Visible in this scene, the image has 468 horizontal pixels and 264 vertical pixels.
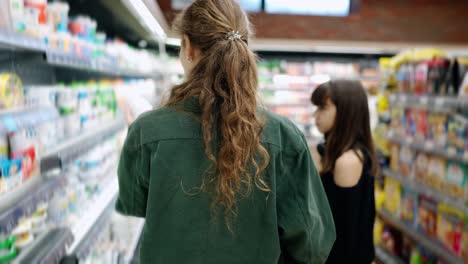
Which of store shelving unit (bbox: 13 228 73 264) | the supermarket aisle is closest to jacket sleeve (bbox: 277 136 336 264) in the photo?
the supermarket aisle

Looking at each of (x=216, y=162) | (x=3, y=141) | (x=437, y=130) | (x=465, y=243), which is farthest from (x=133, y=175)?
(x=437, y=130)

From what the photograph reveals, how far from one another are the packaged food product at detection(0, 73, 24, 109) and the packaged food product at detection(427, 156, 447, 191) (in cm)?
261

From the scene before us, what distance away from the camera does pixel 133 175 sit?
1.12 meters

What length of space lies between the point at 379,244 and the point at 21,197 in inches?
136

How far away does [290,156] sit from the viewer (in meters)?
1.14

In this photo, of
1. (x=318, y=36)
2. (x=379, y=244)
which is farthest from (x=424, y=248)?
(x=318, y=36)

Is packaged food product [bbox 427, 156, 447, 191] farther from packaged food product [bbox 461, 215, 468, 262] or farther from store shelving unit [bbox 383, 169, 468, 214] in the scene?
packaged food product [bbox 461, 215, 468, 262]

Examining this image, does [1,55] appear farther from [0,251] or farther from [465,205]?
[465,205]

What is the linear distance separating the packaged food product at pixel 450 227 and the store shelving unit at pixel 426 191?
94 mm

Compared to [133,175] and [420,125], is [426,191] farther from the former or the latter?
[133,175]

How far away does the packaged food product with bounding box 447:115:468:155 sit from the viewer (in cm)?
254

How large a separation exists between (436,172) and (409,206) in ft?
1.65

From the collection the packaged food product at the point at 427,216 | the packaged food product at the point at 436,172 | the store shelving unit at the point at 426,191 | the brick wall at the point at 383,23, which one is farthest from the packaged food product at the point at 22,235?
the brick wall at the point at 383,23

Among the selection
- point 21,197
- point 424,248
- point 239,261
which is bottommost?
point 424,248
